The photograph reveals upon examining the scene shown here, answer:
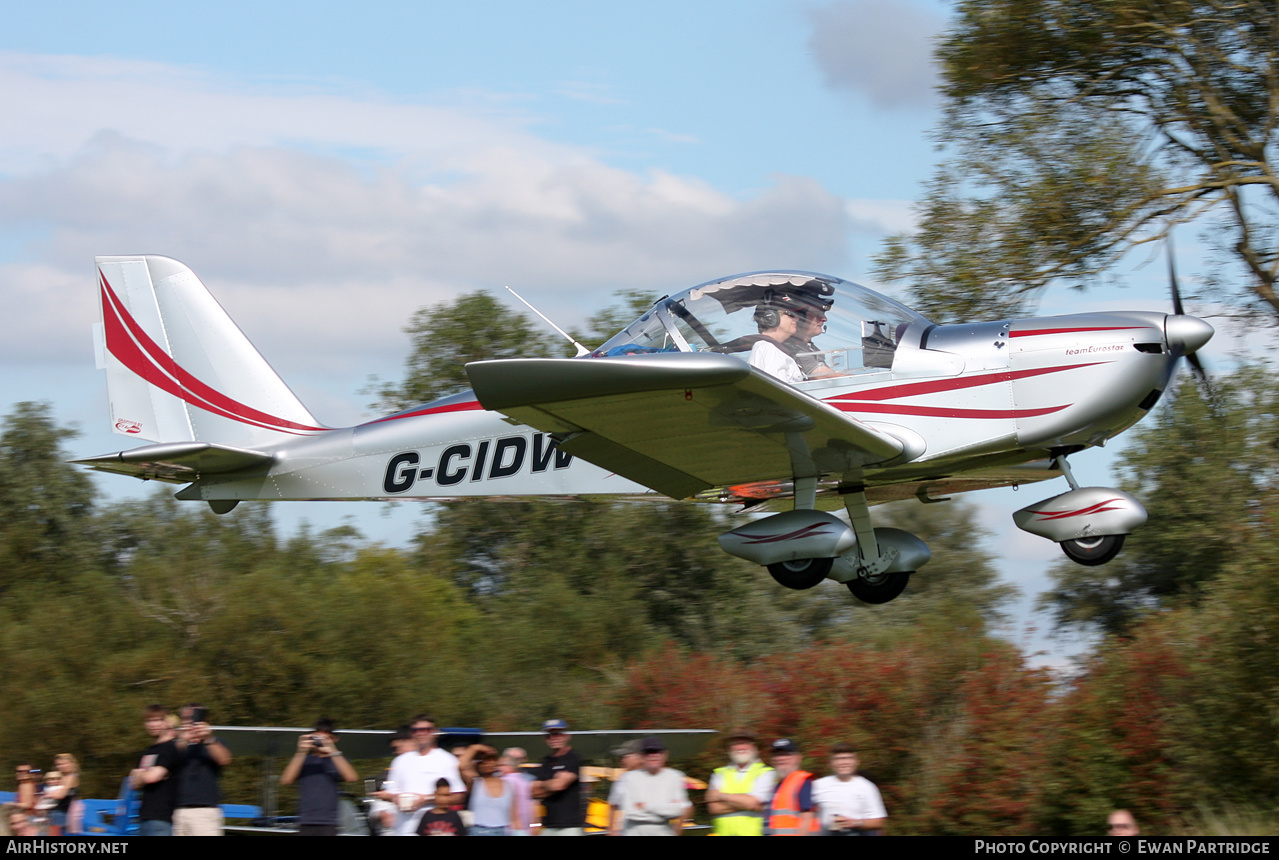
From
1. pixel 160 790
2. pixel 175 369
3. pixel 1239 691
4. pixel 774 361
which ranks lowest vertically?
pixel 1239 691

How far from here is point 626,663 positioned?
55.7ft

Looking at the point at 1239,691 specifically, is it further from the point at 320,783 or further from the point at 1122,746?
the point at 320,783

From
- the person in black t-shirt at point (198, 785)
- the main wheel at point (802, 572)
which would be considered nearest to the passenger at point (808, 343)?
the main wheel at point (802, 572)

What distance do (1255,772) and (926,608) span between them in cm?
1175

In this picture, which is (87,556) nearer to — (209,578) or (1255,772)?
(209,578)

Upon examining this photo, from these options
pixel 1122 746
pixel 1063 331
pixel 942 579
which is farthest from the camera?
pixel 942 579

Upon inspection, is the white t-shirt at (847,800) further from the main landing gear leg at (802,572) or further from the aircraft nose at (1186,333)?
the aircraft nose at (1186,333)

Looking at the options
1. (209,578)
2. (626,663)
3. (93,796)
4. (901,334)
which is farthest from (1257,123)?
(93,796)

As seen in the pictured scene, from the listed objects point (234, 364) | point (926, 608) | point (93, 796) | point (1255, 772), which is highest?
point (234, 364)

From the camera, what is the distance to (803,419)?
727 centimetres

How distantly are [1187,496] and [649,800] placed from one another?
39.9 ft

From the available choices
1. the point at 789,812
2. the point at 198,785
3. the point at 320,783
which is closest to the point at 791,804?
the point at 789,812

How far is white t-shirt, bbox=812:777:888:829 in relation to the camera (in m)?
6.05

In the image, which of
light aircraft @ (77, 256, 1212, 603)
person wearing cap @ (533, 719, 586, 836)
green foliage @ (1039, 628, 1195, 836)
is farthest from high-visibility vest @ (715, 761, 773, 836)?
green foliage @ (1039, 628, 1195, 836)
